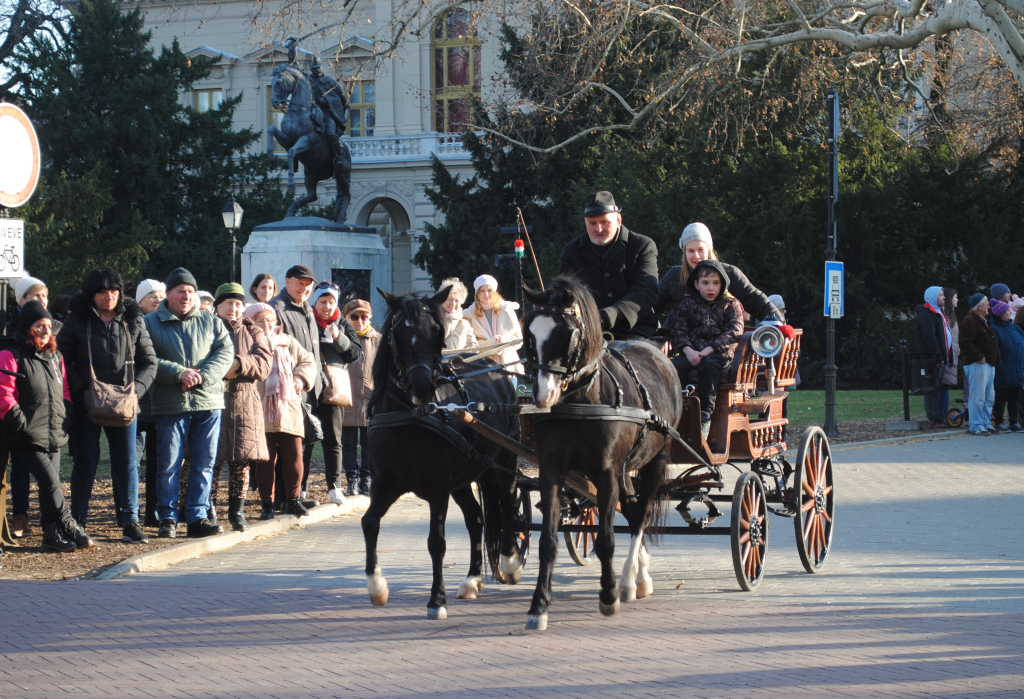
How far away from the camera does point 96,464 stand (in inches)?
392

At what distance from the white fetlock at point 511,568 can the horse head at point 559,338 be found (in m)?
1.89

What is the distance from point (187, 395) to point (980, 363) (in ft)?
44.5

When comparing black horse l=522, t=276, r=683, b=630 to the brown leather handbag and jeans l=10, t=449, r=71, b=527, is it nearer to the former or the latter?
the brown leather handbag

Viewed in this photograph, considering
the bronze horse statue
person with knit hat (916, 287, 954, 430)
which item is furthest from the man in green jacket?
the bronze horse statue

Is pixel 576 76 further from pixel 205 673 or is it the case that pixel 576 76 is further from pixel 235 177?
pixel 235 177

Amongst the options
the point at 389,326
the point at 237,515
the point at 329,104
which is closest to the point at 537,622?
the point at 389,326

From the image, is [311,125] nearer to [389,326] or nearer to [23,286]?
[23,286]

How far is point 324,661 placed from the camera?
19.7 ft

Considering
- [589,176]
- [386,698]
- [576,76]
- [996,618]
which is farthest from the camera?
[589,176]

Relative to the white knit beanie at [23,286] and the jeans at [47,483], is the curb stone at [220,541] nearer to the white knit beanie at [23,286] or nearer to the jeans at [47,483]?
the jeans at [47,483]

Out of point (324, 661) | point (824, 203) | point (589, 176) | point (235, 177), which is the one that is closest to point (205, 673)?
point (324, 661)

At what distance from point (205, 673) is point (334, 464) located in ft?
20.5

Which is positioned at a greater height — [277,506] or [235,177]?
[235,177]

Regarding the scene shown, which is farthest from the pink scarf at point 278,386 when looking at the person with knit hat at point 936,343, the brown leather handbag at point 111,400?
the person with knit hat at point 936,343
